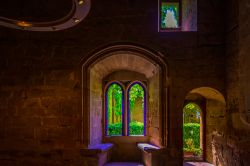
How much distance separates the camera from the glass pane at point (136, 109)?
6977mm

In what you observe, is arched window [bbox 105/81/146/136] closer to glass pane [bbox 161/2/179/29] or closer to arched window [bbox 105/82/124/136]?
arched window [bbox 105/82/124/136]

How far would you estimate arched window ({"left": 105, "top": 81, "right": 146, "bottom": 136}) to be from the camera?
6809 millimetres

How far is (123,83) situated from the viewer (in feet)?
22.9

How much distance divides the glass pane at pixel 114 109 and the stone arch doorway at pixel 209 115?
1959 mm

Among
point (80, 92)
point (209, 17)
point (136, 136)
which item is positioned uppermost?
point (209, 17)

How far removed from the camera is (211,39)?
5059 millimetres

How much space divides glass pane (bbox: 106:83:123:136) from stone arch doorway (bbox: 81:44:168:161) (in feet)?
0.79

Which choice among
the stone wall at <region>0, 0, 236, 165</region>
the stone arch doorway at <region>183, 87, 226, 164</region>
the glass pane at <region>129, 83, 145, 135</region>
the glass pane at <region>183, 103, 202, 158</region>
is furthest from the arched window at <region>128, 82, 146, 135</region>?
the glass pane at <region>183, 103, 202, 158</region>

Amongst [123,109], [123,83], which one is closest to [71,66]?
[123,83]

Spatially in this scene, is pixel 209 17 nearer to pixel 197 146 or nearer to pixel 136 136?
pixel 136 136

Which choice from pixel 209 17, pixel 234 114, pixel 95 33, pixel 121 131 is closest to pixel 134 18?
pixel 95 33

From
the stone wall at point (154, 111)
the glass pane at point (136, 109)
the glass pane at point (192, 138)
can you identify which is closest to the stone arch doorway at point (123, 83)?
the stone wall at point (154, 111)

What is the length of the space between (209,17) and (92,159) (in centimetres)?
372

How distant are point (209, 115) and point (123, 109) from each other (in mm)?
2220
